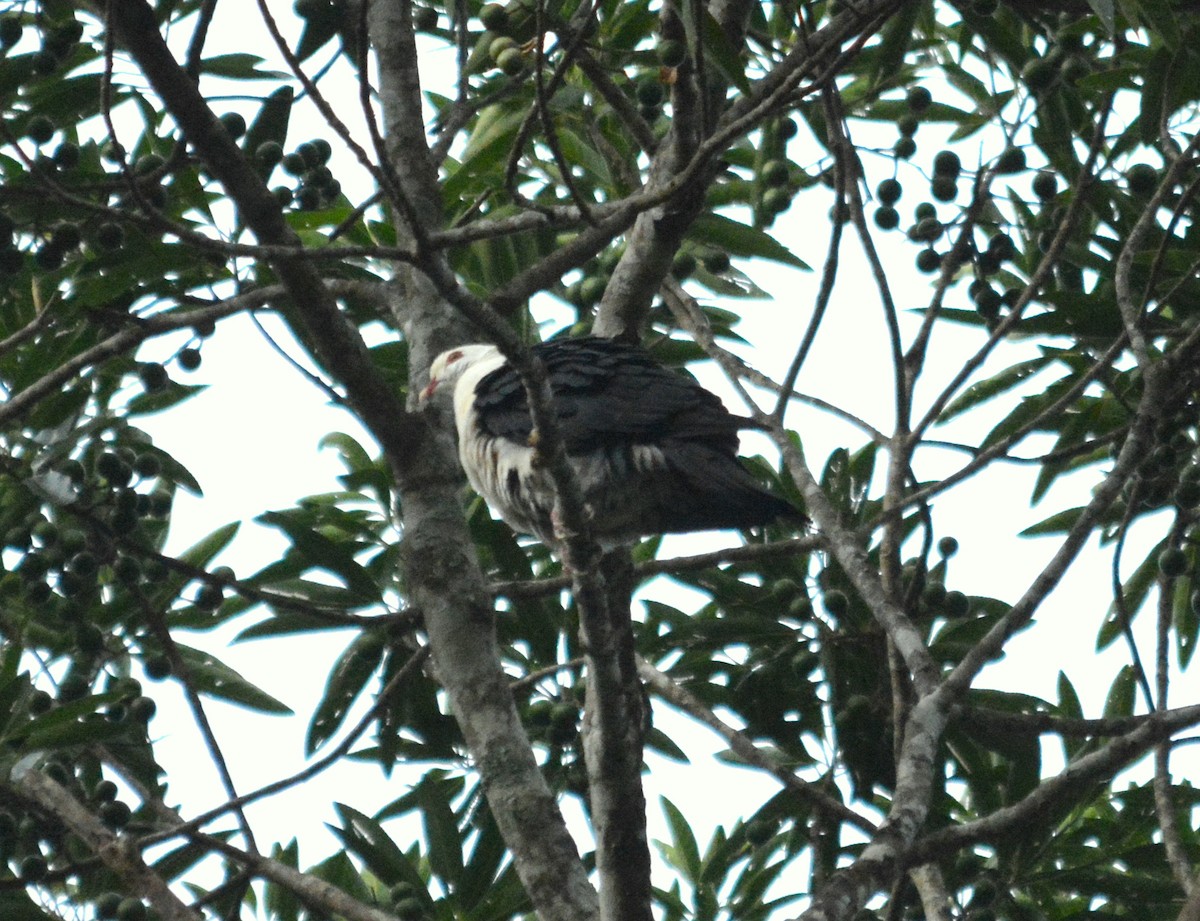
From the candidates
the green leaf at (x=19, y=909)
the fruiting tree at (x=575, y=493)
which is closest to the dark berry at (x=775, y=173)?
the fruiting tree at (x=575, y=493)

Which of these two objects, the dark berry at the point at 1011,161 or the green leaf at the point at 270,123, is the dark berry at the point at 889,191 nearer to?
the dark berry at the point at 1011,161

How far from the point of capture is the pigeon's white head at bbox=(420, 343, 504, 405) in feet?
12.4

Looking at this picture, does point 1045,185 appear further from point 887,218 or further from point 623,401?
point 623,401

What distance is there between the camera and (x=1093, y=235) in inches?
157

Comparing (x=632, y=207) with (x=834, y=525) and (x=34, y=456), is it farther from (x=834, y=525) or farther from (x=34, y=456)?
(x=34, y=456)

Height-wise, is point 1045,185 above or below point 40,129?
above

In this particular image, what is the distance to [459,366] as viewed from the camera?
4461 millimetres

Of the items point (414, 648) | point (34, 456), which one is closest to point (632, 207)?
point (414, 648)

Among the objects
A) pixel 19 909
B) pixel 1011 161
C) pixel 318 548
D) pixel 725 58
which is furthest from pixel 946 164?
pixel 19 909

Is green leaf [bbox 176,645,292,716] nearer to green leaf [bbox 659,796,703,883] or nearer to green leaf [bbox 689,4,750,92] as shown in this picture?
green leaf [bbox 659,796,703,883]

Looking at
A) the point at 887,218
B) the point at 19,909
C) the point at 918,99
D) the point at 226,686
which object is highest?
the point at 918,99

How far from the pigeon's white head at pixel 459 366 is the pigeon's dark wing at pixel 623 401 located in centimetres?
21

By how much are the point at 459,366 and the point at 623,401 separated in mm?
566

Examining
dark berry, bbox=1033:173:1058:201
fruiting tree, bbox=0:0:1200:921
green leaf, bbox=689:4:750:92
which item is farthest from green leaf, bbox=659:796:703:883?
green leaf, bbox=689:4:750:92
